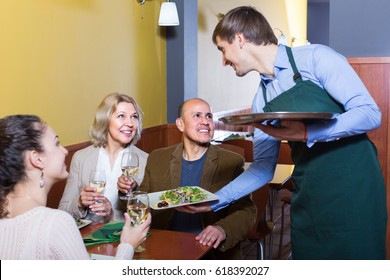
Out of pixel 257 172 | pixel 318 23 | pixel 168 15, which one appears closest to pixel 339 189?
pixel 257 172

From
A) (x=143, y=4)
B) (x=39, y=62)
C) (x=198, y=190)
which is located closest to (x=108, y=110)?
(x=39, y=62)

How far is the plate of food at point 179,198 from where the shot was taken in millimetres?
2057

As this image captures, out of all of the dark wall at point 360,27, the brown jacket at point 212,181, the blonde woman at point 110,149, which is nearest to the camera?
the brown jacket at point 212,181

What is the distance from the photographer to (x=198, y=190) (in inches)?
86.7

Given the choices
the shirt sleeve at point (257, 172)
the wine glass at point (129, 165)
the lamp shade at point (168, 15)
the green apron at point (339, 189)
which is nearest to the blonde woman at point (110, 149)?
the wine glass at point (129, 165)

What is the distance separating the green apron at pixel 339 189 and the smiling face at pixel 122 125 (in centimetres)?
127

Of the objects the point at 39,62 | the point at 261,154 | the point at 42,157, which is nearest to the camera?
the point at 42,157

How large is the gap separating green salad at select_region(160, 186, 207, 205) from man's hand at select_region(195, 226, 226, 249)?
5.8 inches

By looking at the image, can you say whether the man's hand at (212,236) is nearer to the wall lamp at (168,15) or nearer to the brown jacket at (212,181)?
the brown jacket at (212,181)

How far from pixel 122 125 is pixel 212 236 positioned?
1085 millimetres

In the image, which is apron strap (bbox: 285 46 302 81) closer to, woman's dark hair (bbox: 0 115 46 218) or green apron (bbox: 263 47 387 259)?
green apron (bbox: 263 47 387 259)

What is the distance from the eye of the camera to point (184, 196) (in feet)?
7.01
